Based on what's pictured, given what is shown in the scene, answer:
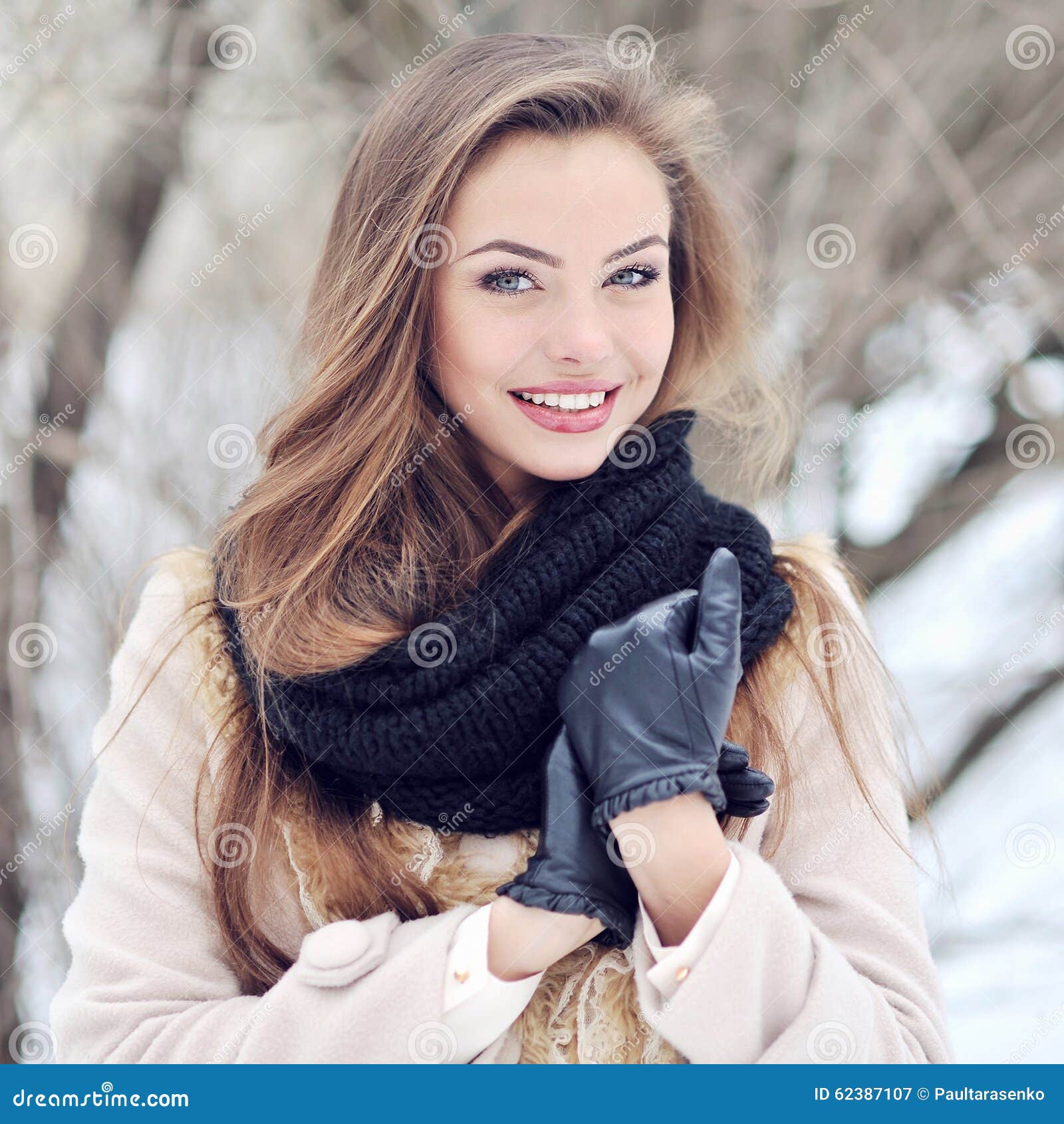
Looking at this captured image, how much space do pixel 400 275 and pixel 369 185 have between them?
0.59 ft

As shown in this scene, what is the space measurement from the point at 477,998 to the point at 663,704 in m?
0.39

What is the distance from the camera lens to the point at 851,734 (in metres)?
1.37

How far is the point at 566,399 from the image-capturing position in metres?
1.36

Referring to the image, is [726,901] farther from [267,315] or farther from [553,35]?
[267,315]

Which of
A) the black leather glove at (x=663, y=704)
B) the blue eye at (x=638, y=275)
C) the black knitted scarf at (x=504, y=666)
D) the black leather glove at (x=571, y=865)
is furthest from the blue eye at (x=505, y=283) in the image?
the black leather glove at (x=571, y=865)

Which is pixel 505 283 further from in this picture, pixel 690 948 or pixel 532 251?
pixel 690 948

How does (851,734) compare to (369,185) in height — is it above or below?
below

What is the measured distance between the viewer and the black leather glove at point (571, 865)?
114cm

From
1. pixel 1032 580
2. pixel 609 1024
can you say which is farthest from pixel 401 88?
pixel 1032 580

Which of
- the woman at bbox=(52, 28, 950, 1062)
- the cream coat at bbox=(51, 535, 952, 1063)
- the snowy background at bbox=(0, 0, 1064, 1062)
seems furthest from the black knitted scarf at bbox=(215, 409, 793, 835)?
the snowy background at bbox=(0, 0, 1064, 1062)

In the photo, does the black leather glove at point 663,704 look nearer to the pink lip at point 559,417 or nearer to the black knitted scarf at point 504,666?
the black knitted scarf at point 504,666

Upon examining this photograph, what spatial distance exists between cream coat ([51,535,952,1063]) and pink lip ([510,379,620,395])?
0.50 m

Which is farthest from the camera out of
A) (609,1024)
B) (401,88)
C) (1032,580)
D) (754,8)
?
(1032,580)

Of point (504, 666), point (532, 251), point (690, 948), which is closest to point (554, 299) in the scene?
point (532, 251)
